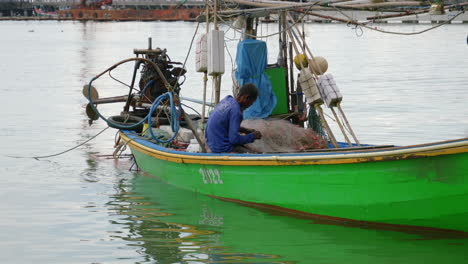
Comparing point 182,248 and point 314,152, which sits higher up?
point 314,152

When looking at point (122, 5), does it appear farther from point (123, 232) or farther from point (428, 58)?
point (123, 232)

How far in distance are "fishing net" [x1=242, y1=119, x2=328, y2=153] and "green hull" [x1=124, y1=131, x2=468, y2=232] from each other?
2.35 ft

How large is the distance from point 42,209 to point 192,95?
15.4 metres

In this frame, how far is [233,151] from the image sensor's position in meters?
11.0

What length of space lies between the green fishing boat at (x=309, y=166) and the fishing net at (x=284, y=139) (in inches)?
0.6

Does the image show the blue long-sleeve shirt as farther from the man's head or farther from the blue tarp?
the blue tarp

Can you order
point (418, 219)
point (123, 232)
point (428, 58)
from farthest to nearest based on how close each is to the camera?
point (428, 58) < point (123, 232) < point (418, 219)

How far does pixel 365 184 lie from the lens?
9320 mm

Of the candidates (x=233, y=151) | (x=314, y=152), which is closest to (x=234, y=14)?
(x=233, y=151)

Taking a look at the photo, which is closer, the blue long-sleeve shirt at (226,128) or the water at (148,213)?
the water at (148,213)

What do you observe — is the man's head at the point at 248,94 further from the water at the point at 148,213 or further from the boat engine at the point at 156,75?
the boat engine at the point at 156,75

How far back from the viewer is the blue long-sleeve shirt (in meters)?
10.5

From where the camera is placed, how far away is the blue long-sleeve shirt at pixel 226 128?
34.5ft

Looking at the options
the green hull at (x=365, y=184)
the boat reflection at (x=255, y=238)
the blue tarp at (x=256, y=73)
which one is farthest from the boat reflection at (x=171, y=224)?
the blue tarp at (x=256, y=73)
